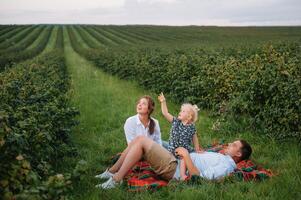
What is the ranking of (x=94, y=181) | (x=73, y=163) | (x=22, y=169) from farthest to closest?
1. (x=73, y=163)
2. (x=94, y=181)
3. (x=22, y=169)

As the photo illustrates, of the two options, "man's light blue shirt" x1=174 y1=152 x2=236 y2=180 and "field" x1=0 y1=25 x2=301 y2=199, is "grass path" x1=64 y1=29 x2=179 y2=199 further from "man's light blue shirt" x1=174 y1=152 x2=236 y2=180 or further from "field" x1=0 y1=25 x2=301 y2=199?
"man's light blue shirt" x1=174 y1=152 x2=236 y2=180

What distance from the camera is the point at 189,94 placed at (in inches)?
426

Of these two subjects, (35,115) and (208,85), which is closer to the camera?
(35,115)

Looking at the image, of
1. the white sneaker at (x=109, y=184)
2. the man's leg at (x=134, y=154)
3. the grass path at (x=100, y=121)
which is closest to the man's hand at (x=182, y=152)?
the man's leg at (x=134, y=154)

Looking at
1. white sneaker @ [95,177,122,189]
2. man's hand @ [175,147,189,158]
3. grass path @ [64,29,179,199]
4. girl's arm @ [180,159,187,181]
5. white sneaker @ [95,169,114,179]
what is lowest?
grass path @ [64,29,179,199]

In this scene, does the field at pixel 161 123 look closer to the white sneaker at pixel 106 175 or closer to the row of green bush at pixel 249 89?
the row of green bush at pixel 249 89

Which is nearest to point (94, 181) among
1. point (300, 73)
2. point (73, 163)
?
point (73, 163)

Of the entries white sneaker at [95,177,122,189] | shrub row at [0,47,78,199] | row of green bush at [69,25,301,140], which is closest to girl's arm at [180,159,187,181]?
white sneaker at [95,177,122,189]

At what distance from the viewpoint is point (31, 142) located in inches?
186

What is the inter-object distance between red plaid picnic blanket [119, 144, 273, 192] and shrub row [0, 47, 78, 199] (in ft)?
3.35

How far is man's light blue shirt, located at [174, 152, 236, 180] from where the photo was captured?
552 centimetres

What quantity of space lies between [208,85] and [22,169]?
7151 millimetres

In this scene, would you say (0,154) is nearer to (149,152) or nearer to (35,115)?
(35,115)

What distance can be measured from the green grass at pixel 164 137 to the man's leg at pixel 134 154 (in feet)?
0.68
